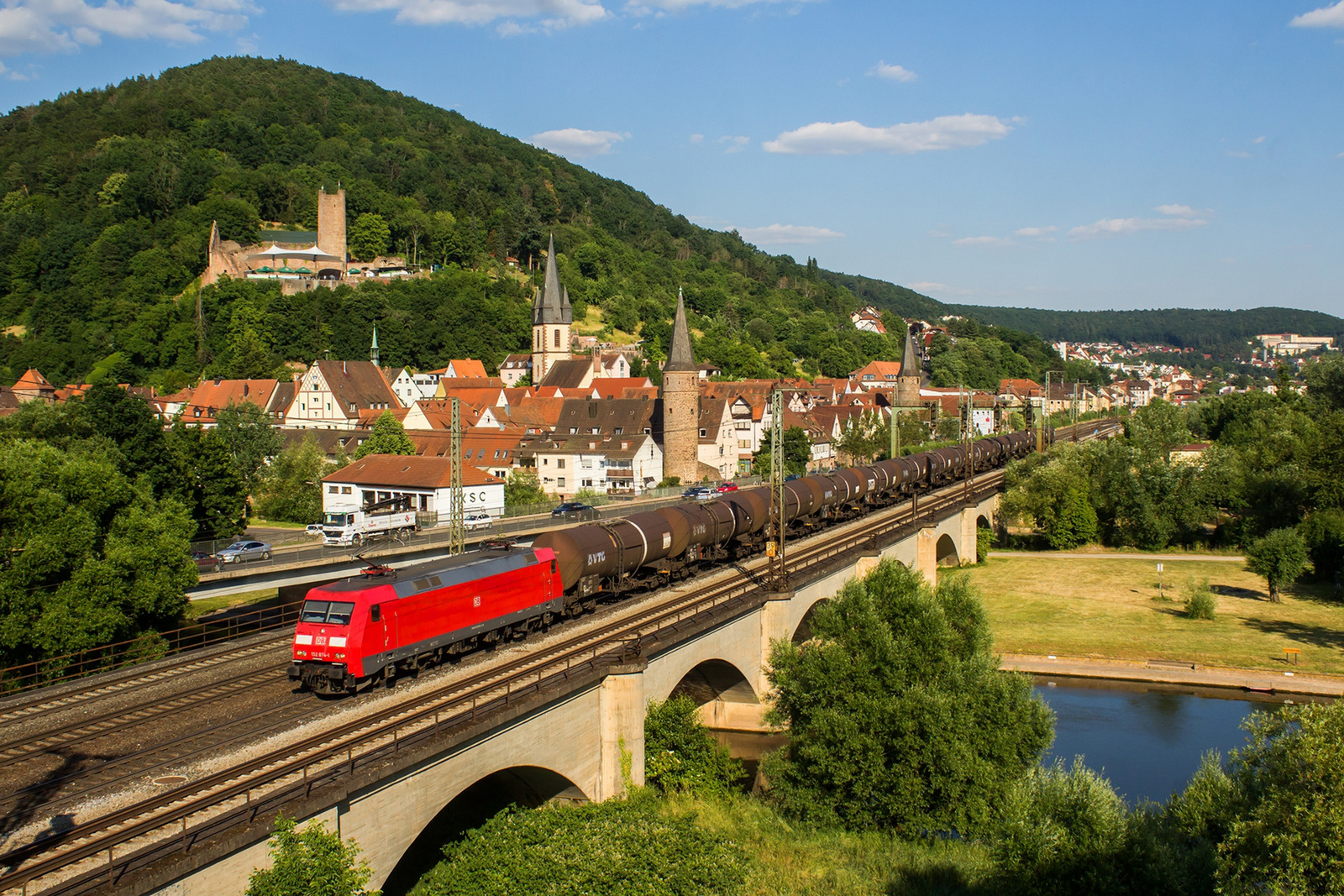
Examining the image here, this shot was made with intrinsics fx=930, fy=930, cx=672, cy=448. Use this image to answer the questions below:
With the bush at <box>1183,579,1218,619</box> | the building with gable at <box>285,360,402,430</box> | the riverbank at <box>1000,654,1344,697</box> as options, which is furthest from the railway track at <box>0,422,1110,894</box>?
the building with gable at <box>285,360,402,430</box>

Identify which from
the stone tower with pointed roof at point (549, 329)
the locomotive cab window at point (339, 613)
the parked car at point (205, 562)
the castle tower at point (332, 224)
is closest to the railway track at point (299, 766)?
the locomotive cab window at point (339, 613)

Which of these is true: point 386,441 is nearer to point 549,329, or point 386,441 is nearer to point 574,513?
point 574,513

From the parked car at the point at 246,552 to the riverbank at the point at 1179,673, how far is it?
108 feet

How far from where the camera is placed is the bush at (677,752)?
83.1 ft

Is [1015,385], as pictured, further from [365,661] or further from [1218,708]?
[365,661]

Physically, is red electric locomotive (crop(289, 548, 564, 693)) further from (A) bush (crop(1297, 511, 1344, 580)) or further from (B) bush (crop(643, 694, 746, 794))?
(A) bush (crop(1297, 511, 1344, 580))

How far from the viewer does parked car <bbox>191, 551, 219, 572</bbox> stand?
33.8 metres

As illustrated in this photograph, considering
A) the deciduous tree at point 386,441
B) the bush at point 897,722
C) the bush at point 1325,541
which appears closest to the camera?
the bush at point 897,722

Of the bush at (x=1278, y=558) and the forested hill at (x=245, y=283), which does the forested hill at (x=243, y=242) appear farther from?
the bush at (x=1278, y=558)

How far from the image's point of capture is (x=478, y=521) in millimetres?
51031

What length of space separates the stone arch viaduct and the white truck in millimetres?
19708

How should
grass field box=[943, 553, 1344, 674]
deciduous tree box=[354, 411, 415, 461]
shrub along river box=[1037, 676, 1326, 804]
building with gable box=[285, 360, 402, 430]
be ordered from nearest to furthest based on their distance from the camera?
shrub along river box=[1037, 676, 1326, 804]
grass field box=[943, 553, 1344, 674]
deciduous tree box=[354, 411, 415, 461]
building with gable box=[285, 360, 402, 430]

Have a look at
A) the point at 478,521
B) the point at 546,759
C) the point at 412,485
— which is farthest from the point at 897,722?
the point at 412,485

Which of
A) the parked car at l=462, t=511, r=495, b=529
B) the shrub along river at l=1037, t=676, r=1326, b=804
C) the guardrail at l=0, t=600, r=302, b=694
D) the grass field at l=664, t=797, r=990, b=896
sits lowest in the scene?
the shrub along river at l=1037, t=676, r=1326, b=804
